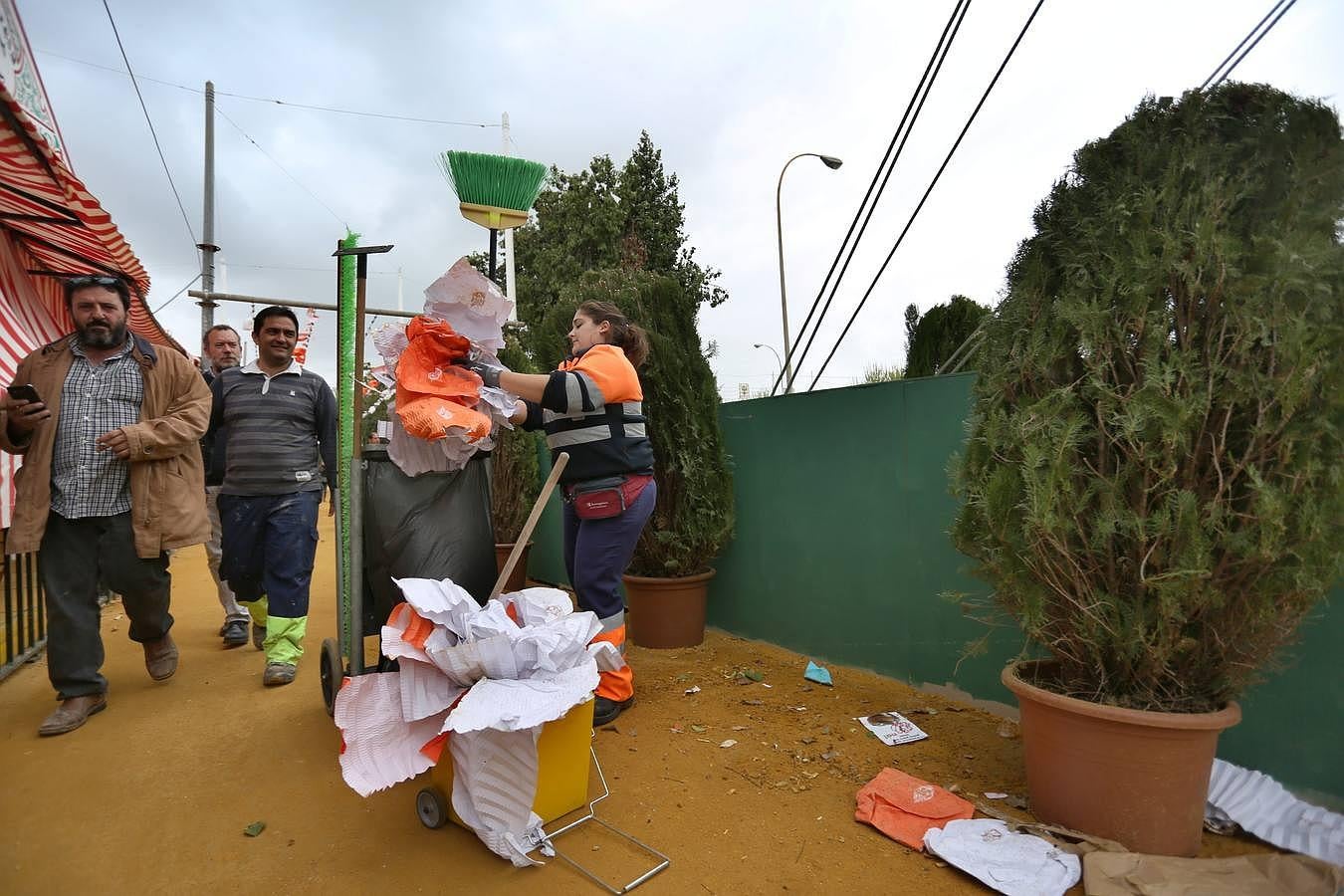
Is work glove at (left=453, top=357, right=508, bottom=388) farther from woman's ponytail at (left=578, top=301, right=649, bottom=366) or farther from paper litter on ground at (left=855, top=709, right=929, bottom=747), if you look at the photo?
paper litter on ground at (left=855, top=709, right=929, bottom=747)

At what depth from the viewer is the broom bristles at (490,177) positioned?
3.29 metres

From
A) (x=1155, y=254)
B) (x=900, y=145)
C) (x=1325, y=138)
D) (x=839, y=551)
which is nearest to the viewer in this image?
(x=1325, y=138)

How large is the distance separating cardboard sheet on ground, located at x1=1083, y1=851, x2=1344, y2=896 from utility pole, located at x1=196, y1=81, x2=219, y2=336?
1247 cm

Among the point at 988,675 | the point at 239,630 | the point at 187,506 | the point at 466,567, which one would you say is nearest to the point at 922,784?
the point at 988,675

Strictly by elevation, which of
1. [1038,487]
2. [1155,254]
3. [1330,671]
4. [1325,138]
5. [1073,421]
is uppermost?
[1325,138]

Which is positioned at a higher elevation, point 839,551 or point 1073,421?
point 1073,421

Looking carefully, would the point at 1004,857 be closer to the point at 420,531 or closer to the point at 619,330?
the point at 420,531

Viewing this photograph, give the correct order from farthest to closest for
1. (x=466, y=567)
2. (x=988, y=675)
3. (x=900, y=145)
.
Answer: (x=900, y=145)
(x=988, y=675)
(x=466, y=567)

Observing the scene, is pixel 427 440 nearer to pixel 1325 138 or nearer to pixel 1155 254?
pixel 1155 254

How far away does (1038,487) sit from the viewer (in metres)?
2.04

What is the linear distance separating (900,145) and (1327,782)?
3.61 meters

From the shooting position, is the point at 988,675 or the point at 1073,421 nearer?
the point at 1073,421

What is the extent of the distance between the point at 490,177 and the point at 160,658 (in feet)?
9.82

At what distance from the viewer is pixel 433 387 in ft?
7.89
